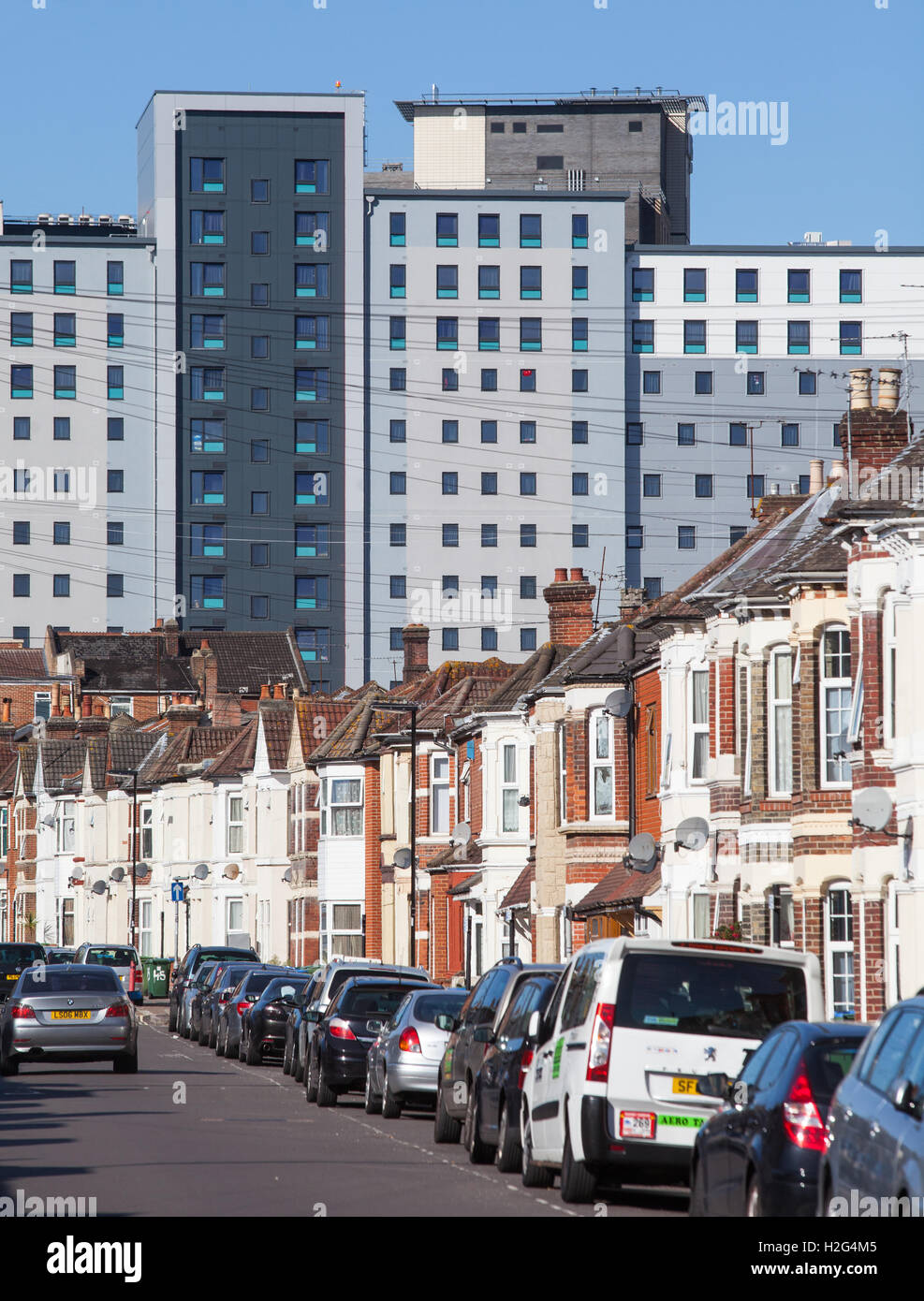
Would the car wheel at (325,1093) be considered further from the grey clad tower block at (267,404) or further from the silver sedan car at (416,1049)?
the grey clad tower block at (267,404)

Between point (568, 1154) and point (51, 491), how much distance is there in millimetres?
104399

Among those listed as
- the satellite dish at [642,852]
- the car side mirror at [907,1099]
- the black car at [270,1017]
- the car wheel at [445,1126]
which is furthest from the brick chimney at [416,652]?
the car side mirror at [907,1099]

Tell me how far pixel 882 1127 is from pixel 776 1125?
1.90 metres

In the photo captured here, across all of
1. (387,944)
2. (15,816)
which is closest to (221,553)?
(15,816)

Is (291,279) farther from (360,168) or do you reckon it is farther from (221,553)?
(221,553)

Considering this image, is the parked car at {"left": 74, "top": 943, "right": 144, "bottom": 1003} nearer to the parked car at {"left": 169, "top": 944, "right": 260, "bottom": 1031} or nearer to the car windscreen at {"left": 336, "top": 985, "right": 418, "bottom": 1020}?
the parked car at {"left": 169, "top": 944, "right": 260, "bottom": 1031}

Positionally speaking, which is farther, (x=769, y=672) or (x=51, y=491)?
(x=51, y=491)

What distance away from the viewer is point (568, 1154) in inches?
634

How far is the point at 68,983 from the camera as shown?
32.8m

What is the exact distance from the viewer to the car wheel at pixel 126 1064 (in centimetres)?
3322

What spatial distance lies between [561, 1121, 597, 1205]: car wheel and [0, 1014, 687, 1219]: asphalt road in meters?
0.17

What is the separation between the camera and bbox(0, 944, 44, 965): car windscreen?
57906 mm

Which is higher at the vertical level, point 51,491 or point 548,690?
point 51,491

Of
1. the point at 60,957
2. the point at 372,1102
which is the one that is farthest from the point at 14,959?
the point at 372,1102
